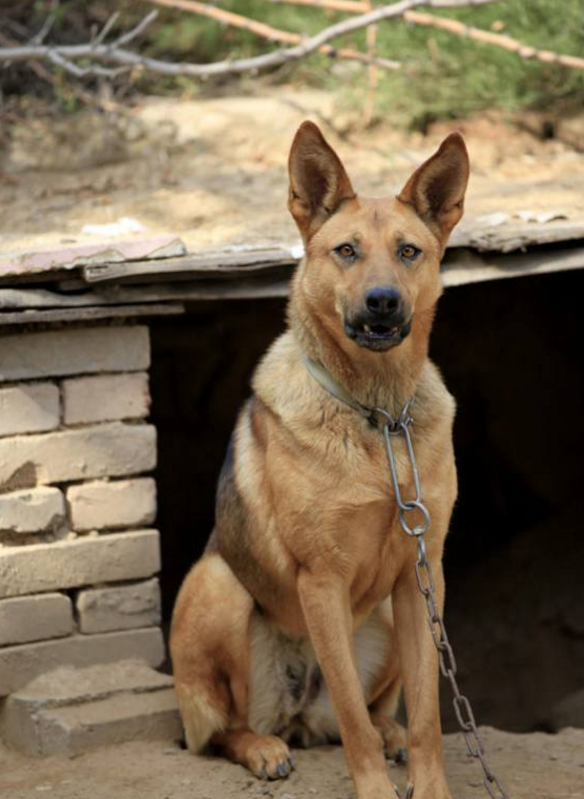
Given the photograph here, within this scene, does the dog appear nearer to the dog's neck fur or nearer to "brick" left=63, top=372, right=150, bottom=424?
the dog's neck fur

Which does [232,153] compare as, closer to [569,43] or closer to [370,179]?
[370,179]

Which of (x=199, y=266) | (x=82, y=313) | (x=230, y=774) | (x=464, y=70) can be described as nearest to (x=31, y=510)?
(x=82, y=313)

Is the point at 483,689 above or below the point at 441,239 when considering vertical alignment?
below

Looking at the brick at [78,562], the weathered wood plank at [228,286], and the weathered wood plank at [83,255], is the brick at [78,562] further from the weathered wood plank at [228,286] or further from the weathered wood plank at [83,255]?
the weathered wood plank at [83,255]

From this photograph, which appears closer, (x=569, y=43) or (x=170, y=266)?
(x=170, y=266)

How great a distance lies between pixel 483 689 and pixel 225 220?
9.63 ft

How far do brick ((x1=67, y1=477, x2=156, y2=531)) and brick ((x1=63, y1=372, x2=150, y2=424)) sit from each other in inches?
10.4

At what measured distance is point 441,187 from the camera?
4039 millimetres

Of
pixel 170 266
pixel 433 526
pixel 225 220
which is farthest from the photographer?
pixel 225 220

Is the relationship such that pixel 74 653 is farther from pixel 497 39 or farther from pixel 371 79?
pixel 371 79

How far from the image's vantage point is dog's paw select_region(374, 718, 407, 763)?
452 centimetres

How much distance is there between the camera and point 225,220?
18.7 ft

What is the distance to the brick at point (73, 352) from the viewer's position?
15.3 feet

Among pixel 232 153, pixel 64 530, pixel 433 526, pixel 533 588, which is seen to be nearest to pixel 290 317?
pixel 433 526
